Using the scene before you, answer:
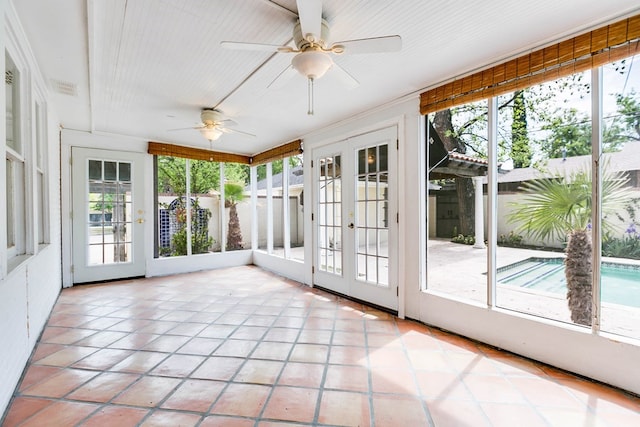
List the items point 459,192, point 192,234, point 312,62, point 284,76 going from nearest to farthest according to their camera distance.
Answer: point 312,62 → point 284,76 → point 192,234 → point 459,192

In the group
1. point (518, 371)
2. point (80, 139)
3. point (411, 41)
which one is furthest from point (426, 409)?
point (80, 139)

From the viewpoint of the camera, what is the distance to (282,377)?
1963mm

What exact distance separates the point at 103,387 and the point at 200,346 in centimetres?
68

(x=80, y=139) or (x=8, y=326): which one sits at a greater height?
(x=80, y=139)

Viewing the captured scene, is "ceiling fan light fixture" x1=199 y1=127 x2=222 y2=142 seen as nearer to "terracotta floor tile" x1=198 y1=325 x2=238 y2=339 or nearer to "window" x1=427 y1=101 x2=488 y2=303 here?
"terracotta floor tile" x1=198 y1=325 x2=238 y2=339

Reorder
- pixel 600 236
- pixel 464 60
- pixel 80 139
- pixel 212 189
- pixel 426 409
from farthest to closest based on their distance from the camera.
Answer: pixel 212 189 → pixel 80 139 → pixel 464 60 → pixel 600 236 → pixel 426 409

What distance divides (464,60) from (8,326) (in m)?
3.55

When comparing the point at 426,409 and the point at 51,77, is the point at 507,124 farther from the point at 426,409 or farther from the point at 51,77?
the point at 51,77

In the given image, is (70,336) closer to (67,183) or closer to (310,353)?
(310,353)

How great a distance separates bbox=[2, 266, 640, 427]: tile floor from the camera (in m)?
1.59

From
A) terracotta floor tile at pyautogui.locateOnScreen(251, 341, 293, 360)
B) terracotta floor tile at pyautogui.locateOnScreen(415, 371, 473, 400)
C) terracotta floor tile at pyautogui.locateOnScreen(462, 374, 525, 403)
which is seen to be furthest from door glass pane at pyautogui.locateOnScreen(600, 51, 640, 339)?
terracotta floor tile at pyautogui.locateOnScreen(251, 341, 293, 360)

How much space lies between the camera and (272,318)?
3031mm

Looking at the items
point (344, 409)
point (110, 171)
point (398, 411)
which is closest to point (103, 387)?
point (344, 409)

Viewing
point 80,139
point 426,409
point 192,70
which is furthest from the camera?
point 80,139
